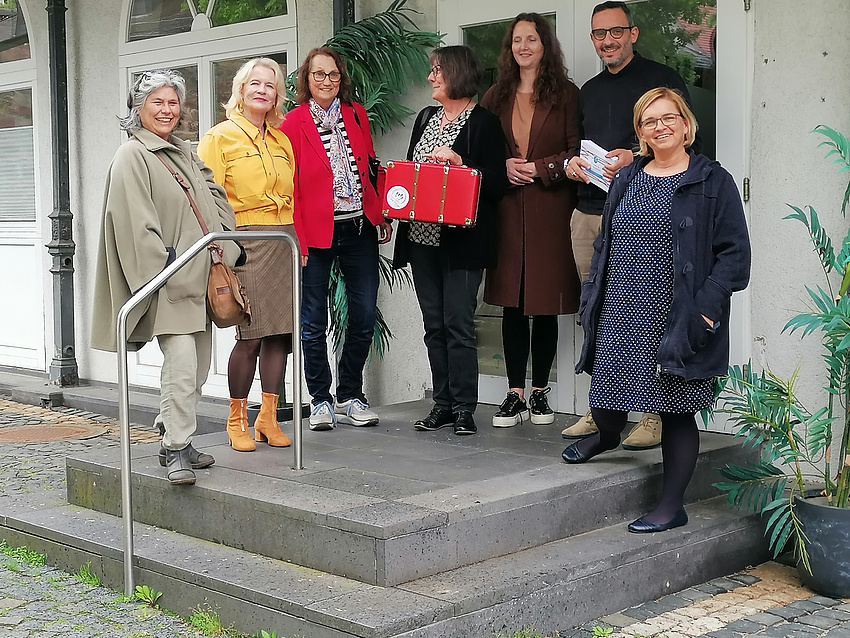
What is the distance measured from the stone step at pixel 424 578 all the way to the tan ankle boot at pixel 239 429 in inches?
22.5

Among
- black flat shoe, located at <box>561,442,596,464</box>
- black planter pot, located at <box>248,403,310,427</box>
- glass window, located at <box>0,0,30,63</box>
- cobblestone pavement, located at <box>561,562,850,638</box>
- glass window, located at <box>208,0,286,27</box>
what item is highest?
glass window, located at <box>0,0,30,63</box>

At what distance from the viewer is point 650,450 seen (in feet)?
16.1

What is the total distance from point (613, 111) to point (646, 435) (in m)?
1.45

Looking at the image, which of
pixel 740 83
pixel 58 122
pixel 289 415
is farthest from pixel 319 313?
pixel 58 122

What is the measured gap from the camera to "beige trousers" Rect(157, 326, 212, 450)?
174 inches

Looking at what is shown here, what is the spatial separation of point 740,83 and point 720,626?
99.9 inches

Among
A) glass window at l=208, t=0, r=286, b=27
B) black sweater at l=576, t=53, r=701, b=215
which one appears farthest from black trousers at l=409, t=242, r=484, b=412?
glass window at l=208, t=0, r=286, b=27

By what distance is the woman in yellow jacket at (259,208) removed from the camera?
4859mm

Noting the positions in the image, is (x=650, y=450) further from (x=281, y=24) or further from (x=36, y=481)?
(x=281, y=24)

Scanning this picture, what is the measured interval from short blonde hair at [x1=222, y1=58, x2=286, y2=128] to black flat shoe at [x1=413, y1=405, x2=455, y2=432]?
1.57 meters

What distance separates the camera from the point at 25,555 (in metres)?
4.71

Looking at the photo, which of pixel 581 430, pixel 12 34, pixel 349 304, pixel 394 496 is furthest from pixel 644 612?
pixel 12 34

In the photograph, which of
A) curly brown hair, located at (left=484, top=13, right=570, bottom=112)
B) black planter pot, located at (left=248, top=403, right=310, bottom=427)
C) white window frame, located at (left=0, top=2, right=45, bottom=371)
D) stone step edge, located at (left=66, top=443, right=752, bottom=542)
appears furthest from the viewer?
white window frame, located at (left=0, top=2, right=45, bottom=371)

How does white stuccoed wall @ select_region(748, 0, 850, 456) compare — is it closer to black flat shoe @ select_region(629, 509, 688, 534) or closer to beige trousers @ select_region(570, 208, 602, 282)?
beige trousers @ select_region(570, 208, 602, 282)
